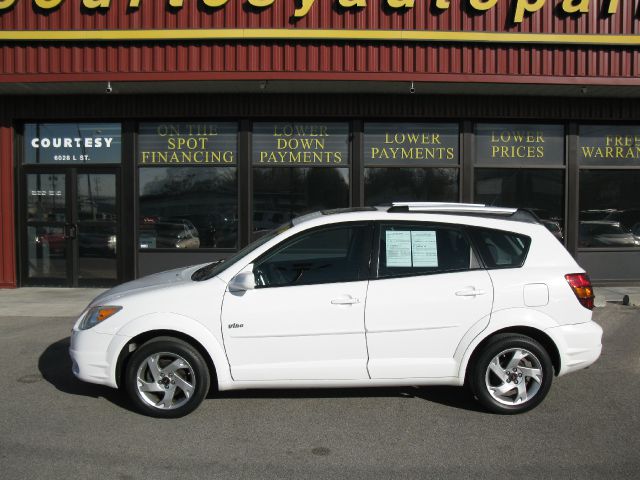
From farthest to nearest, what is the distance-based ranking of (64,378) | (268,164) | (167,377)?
(268,164), (64,378), (167,377)

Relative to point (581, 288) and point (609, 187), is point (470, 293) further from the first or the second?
point (609, 187)

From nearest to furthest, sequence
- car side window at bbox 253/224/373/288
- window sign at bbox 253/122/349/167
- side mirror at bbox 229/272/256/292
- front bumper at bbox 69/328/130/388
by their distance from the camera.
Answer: side mirror at bbox 229/272/256/292 < front bumper at bbox 69/328/130/388 < car side window at bbox 253/224/373/288 < window sign at bbox 253/122/349/167

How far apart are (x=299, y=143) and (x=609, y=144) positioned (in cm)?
583

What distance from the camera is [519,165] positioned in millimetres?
11578

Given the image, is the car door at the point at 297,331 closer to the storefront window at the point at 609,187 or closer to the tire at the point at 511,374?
the tire at the point at 511,374

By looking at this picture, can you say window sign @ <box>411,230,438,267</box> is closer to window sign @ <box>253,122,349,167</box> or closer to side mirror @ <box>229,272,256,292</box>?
side mirror @ <box>229,272,256,292</box>

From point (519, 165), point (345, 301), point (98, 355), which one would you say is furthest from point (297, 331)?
point (519, 165)

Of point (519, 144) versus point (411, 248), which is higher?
point (519, 144)

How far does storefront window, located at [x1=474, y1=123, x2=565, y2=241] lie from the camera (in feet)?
37.8

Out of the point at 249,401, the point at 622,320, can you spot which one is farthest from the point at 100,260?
the point at 622,320

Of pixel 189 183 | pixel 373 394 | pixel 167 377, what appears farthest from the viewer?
pixel 189 183

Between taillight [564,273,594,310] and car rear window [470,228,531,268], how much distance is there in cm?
41

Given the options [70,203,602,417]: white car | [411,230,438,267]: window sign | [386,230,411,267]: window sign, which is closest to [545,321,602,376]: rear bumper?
[70,203,602,417]: white car

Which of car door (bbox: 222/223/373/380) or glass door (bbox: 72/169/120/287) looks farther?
glass door (bbox: 72/169/120/287)
